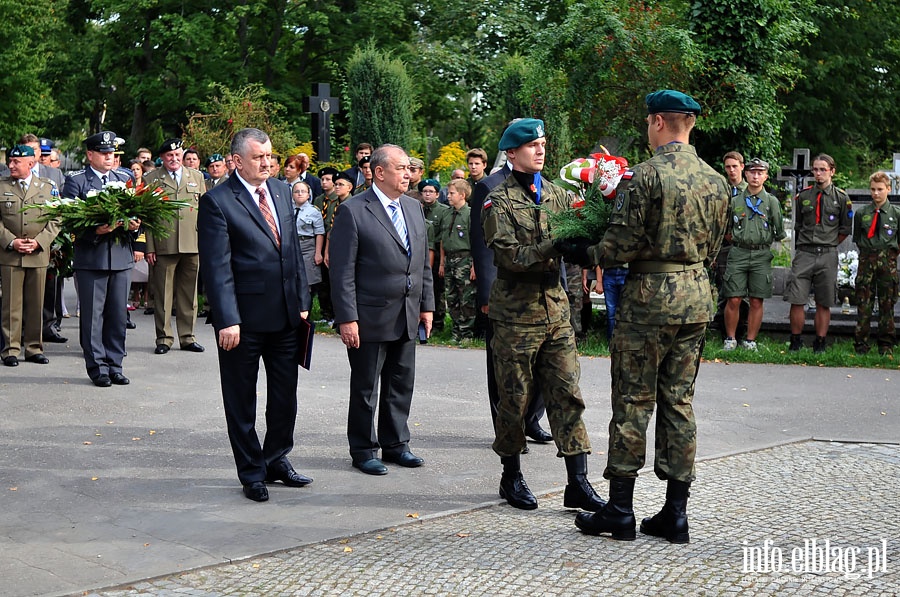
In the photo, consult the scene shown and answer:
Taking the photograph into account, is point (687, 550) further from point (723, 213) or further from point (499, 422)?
point (723, 213)

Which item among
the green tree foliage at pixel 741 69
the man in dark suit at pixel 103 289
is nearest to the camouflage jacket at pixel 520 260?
the man in dark suit at pixel 103 289

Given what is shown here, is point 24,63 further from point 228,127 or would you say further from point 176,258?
point 176,258

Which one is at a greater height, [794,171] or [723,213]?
[794,171]

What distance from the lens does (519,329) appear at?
21.4 ft

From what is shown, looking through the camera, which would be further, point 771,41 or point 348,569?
point 771,41

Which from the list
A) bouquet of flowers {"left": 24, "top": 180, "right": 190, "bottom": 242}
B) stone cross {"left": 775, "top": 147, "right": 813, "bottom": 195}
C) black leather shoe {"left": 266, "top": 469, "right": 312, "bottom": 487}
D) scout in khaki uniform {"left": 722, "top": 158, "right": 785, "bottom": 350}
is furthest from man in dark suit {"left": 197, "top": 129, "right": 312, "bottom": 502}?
stone cross {"left": 775, "top": 147, "right": 813, "bottom": 195}

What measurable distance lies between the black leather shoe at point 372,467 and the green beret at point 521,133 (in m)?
2.27

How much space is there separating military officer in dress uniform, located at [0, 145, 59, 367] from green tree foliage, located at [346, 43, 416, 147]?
12564mm

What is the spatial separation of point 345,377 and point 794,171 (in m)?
11.9

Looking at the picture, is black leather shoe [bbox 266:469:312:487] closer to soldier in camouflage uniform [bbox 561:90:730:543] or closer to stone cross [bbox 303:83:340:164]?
soldier in camouflage uniform [bbox 561:90:730:543]

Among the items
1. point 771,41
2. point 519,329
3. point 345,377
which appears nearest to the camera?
point 519,329

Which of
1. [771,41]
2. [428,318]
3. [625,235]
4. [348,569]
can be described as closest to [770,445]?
[428,318]

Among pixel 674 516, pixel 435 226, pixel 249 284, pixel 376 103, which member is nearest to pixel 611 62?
pixel 435 226

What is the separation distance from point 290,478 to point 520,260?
207 cm
